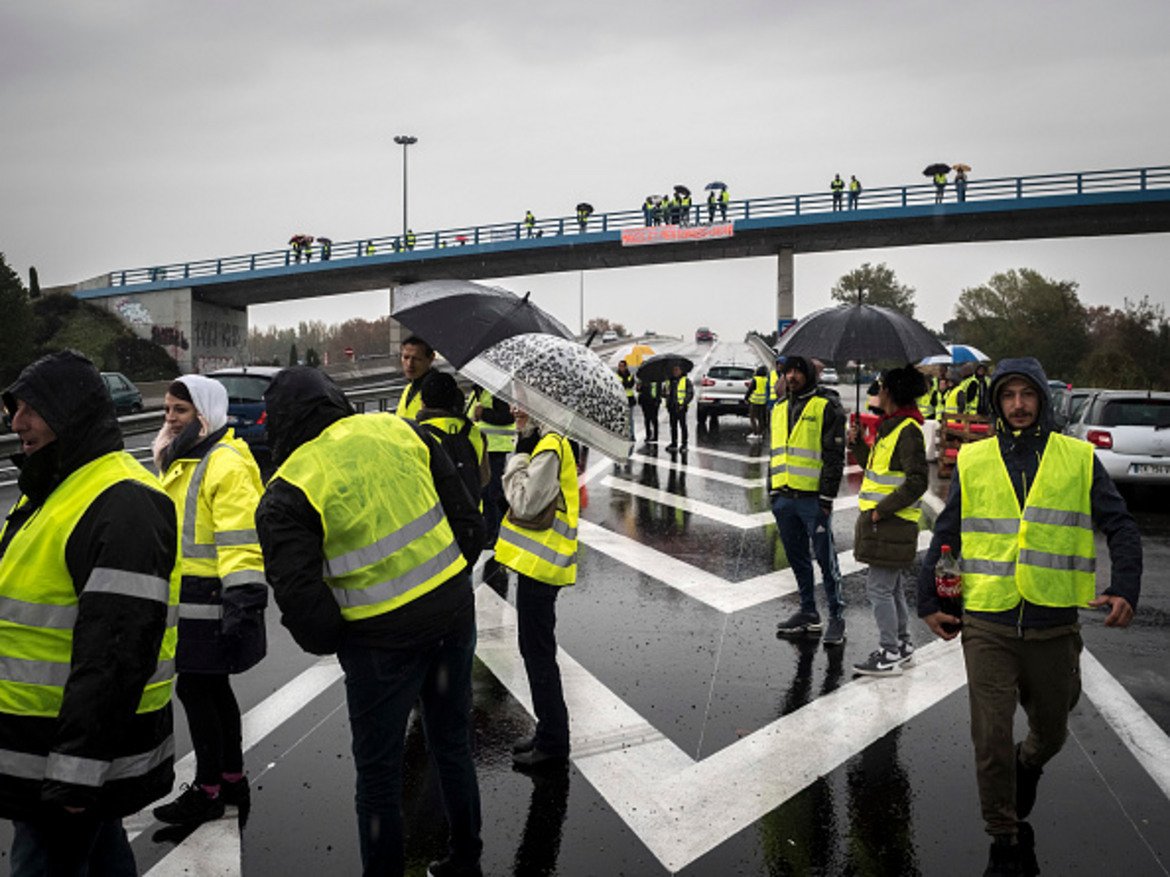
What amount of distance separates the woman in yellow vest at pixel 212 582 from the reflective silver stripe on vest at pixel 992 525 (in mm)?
2968

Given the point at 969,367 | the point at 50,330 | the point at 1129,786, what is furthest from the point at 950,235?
the point at 50,330

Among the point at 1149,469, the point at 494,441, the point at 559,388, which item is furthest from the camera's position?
the point at 1149,469

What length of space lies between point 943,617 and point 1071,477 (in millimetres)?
780

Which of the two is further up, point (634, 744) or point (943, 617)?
point (943, 617)

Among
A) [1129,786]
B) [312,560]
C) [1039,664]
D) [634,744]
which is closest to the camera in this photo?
[312,560]

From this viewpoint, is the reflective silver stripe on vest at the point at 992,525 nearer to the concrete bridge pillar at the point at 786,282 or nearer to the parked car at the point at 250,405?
the parked car at the point at 250,405

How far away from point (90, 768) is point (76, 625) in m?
0.37

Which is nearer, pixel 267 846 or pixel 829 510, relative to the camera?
pixel 267 846

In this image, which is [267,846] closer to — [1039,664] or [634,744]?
[634,744]

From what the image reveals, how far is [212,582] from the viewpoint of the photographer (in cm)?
407

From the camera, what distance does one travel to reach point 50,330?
55.0 meters

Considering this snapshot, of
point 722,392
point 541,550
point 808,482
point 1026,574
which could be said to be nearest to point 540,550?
point 541,550

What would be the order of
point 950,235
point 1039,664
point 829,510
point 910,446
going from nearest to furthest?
point 1039,664 < point 910,446 < point 829,510 < point 950,235

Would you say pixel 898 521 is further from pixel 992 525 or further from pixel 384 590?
pixel 384 590
